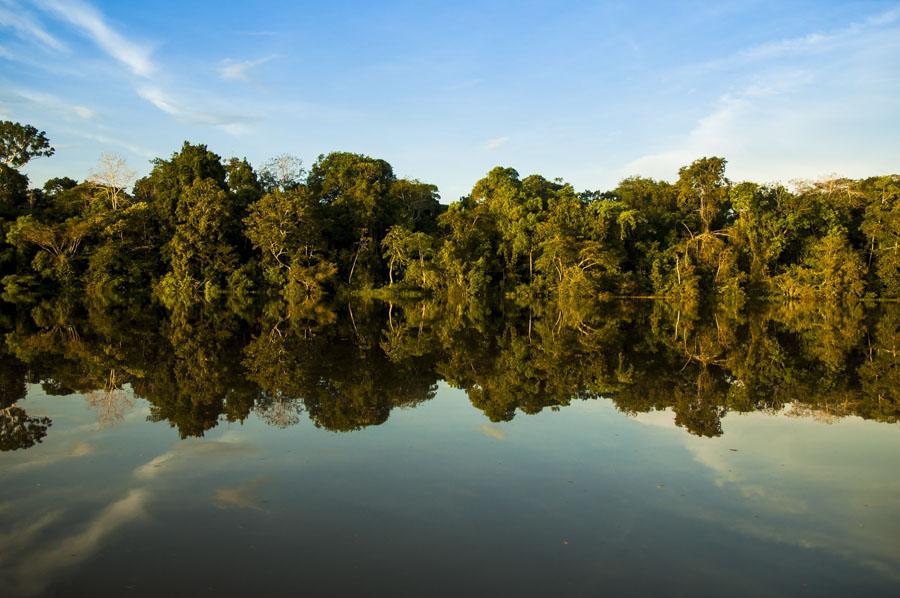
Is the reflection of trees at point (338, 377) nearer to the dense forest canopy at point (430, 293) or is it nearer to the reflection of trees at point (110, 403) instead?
the dense forest canopy at point (430, 293)

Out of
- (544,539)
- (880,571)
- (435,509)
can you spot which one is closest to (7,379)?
(435,509)

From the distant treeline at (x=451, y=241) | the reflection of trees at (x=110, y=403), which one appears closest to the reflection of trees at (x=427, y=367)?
the reflection of trees at (x=110, y=403)

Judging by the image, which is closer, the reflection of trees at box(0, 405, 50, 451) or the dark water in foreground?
the dark water in foreground

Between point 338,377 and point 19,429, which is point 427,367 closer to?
point 338,377

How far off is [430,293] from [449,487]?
39423 mm

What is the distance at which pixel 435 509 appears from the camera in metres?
5.49

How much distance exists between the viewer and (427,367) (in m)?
13.6

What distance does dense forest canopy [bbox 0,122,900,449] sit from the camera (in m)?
11.0

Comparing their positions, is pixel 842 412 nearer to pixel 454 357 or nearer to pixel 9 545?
pixel 454 357

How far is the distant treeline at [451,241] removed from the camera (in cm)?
4088

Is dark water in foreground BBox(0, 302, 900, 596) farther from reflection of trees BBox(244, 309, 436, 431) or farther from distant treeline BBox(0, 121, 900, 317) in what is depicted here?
distant treeline BBox(0, 121, 900, 317)

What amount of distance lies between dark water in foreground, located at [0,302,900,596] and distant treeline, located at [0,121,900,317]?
28497 mm

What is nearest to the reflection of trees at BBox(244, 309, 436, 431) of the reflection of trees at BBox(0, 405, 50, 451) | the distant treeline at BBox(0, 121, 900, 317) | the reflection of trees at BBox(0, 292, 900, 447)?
the reflection of trees at BBox(0, 292, 900, 447)

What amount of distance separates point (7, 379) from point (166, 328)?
340 inches
